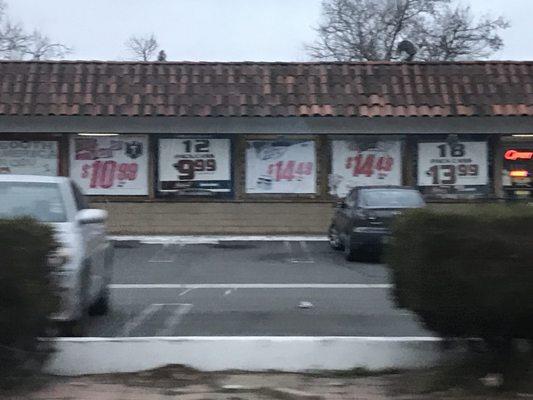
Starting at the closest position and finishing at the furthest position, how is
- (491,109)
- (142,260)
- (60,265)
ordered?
(60,265), (142,260), (491,109)

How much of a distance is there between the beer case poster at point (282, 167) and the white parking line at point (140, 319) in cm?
1067

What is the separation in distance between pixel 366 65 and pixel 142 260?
8.60 meters

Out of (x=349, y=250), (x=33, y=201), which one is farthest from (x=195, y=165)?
(x=33, y=201)

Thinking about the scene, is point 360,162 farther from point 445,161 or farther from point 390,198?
point 390,198

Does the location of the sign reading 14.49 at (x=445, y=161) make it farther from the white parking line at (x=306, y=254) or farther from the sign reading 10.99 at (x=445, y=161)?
the white parking line at (x=306, y=254)

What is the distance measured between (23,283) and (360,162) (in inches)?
647

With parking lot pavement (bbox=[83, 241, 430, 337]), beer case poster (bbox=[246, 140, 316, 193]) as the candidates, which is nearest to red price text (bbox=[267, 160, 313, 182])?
beer case poster (bbox=[246, 140, 316, 193])

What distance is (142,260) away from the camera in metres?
17.8

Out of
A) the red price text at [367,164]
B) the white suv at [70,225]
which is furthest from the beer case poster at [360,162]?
the white suv at [70,225]

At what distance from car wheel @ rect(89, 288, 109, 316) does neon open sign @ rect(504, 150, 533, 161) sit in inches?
570

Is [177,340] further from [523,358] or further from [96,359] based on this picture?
[523,358]

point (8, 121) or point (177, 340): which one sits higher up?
point (8, 121)

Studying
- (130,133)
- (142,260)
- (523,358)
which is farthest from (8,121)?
(523,358)

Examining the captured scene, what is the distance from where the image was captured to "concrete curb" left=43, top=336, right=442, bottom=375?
25.0 feet
